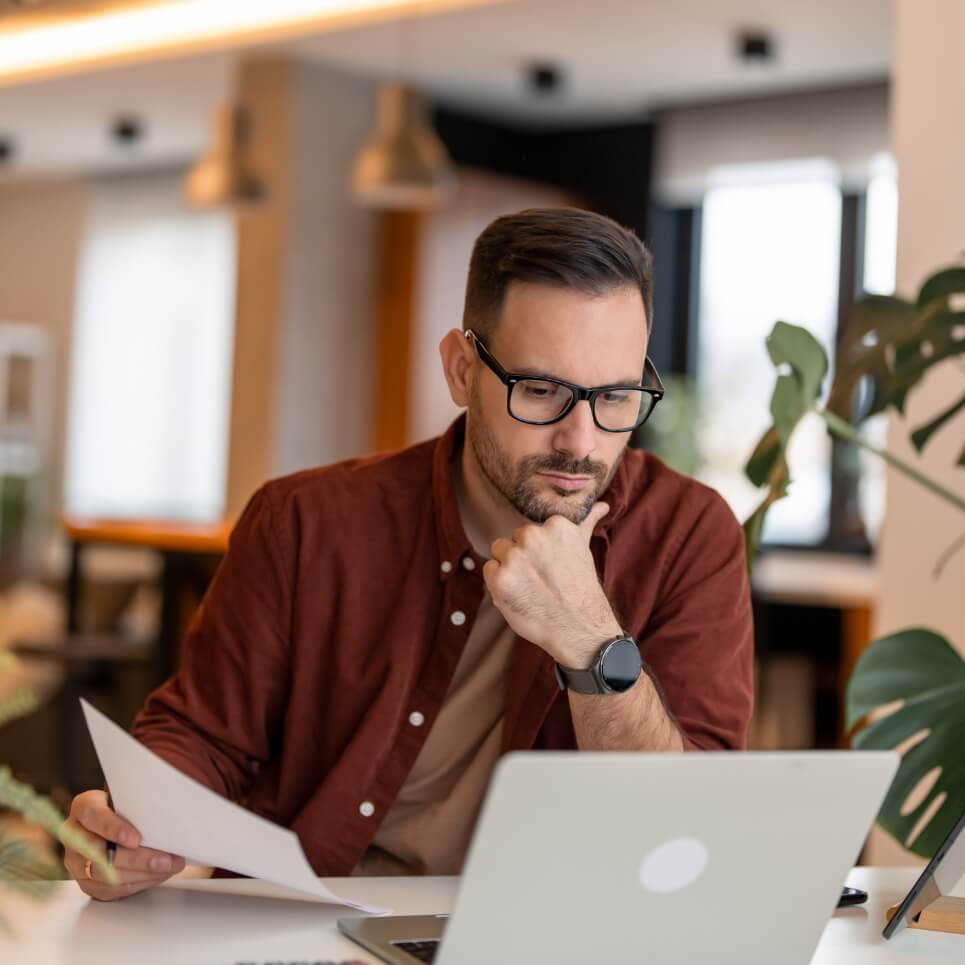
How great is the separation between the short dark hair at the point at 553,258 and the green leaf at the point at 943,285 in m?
0.50

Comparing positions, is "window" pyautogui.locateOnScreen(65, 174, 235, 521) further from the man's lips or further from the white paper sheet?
the white paper sheet

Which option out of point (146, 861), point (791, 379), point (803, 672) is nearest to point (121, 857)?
point (146, 861)

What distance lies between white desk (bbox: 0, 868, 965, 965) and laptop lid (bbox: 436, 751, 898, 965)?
0.14 feet

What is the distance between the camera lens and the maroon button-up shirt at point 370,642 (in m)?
1.61

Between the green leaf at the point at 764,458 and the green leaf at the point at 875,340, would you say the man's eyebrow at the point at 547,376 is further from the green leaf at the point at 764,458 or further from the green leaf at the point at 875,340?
the green leaf at the point at 875,340

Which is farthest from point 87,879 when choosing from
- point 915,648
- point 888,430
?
point 888,430

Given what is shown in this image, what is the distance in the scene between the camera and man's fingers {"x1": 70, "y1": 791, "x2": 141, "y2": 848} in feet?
4.25

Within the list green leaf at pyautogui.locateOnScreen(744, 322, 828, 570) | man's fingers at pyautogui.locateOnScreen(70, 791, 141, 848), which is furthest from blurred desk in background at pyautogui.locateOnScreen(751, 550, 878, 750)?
man's fingers at pyautogui.locateOnScreen(70, 791, 141, 848)

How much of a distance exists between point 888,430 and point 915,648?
75 centimetres

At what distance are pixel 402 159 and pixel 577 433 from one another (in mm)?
3940

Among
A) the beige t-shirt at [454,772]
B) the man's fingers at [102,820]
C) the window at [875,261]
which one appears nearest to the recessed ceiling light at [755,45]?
the window at [875,261]

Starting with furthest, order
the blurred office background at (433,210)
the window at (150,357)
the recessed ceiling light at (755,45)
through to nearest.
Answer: the window at (150,357) < the recessed ceiling light at (755,45) < the blurred office background at (433,210)

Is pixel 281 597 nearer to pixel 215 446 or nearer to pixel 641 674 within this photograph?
pixel 641 674

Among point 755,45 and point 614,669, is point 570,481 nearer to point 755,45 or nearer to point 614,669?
point 614,669
